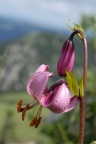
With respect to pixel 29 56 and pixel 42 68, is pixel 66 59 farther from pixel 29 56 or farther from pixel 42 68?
pixel 29 56

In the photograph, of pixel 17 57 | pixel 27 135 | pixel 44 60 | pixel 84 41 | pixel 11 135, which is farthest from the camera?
pixel 44 60

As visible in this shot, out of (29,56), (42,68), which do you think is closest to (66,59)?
(42,68)

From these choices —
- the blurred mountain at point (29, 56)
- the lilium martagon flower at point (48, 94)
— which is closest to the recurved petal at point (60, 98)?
the lilium martagon flower at point (48, 94)

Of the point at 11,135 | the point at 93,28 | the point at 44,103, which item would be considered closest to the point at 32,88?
the point at 44,103

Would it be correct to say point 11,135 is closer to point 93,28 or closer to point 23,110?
point 93,28

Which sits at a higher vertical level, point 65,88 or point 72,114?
point 65,88

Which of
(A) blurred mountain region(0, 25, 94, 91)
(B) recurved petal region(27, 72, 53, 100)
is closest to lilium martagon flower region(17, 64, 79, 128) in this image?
(B) recurved petal region(27, 72, 53, 100)
